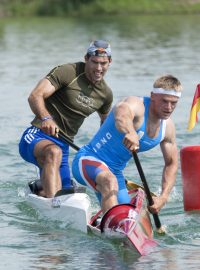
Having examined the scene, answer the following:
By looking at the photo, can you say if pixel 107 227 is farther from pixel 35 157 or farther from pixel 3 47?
pixel 3 47

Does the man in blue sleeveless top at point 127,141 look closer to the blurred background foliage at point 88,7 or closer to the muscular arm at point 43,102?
the muscular arm at point 43,102

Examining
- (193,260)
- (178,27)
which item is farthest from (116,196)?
(178,27)

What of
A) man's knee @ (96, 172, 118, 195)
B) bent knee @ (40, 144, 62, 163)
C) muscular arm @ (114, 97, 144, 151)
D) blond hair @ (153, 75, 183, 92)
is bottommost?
man's knee @ (96, 172, 118, 195)

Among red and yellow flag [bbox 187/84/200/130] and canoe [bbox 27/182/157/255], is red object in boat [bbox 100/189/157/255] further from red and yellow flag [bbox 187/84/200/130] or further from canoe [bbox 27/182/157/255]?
red and yellow flag [bbox 187/84/200/130]

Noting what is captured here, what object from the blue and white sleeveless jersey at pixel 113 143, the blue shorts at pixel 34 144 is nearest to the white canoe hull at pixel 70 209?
the blue shorts at pixel 34 144

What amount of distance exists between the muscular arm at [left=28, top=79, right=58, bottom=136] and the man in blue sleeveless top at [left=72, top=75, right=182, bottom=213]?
100 centimetres

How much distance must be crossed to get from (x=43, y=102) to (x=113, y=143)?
1615 mm

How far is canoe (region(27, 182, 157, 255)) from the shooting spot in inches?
409

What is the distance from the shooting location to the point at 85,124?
62.6ft

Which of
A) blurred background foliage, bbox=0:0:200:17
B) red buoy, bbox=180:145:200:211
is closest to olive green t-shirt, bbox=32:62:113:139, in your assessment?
red buoy, bbox=180:145:200:211

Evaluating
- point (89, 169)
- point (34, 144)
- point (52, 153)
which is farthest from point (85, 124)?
point (89, 169)

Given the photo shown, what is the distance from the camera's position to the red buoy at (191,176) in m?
12.4

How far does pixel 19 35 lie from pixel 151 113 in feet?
109

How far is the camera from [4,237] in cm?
1120
